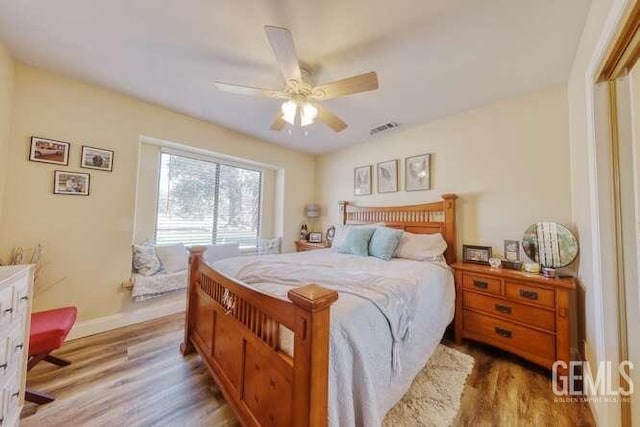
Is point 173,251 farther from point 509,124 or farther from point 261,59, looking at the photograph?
point 509,124

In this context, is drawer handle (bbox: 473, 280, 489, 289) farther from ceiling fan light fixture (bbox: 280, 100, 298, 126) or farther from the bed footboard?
ceiling fan light fixture (bbox: 280, 100, 298, 126)

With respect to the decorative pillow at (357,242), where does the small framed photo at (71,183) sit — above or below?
above

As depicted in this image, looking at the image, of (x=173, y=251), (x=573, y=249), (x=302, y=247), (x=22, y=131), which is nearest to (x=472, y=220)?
(x=573, y=249)

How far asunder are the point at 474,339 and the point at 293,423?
6.85 feet

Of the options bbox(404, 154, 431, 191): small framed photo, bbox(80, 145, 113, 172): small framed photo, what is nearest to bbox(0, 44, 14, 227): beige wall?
bbox(80, 145, 113, 172): small framed photo

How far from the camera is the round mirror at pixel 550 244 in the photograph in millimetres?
1992

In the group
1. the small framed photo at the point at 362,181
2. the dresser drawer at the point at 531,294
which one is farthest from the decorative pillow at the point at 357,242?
the dresser drawer at the point at 531,294

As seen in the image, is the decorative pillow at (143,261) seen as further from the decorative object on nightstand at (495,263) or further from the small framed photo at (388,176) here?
the decorative object on nightstand at (495,263)

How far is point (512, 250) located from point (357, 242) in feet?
5.14

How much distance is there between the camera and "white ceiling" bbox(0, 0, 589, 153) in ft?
4.93

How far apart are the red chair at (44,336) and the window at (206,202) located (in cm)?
147

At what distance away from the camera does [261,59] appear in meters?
1.96

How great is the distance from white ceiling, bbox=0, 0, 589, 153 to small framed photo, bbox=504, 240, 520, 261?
1.51 m

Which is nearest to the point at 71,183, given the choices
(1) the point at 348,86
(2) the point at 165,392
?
(2) the point at 165,392
